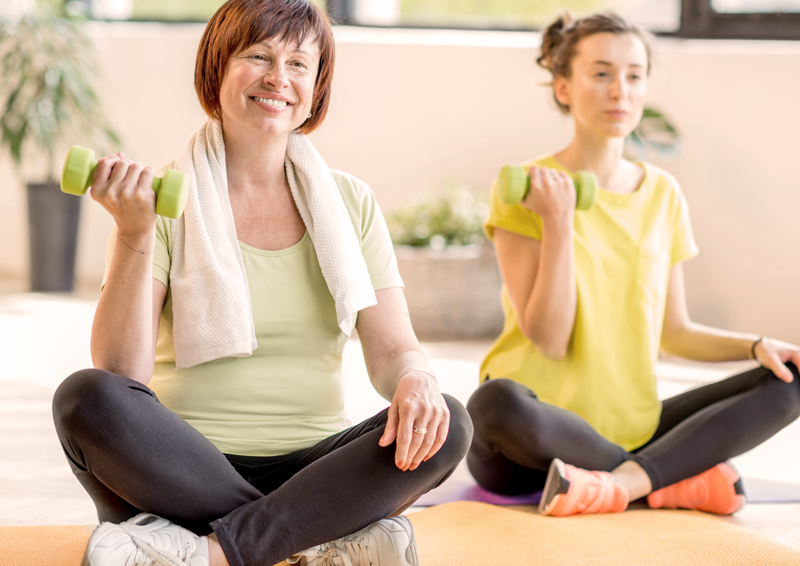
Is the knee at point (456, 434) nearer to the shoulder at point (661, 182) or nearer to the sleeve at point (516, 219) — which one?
the sleeve at point (516, 219)

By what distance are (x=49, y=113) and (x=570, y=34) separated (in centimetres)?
266

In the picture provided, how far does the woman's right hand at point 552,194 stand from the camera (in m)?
1.55

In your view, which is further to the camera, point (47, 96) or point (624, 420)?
point (47, 96)

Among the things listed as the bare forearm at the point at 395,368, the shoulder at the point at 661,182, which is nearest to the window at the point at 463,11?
the shoulder at the point at 661,182

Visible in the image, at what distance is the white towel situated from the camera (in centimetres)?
120

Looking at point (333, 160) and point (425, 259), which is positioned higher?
point (333, 160)

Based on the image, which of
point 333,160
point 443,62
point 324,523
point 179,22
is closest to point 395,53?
point 443,62

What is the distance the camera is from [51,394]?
2299mm

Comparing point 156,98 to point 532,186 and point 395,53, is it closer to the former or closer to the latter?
point 395,53

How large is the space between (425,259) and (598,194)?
1.50 metres

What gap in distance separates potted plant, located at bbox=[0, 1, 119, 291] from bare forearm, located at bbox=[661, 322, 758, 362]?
9.03 feet

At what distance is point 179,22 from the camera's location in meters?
3.98

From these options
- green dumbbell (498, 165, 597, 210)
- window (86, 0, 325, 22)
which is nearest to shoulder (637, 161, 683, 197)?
green dumbbell (498, 165, 597, 210)

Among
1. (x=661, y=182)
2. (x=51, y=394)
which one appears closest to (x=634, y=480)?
(x=661, y=182)
